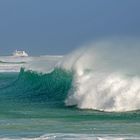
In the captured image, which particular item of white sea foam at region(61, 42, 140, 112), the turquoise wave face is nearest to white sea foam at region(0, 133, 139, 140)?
white sea foam at region(61, 42, 140, 112)

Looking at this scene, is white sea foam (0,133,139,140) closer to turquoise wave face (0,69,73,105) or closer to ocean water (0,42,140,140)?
ocean water (0,42,140,140)

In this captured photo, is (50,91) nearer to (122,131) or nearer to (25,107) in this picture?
(25,107)

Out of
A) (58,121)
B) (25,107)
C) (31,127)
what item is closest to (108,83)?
(25,107)

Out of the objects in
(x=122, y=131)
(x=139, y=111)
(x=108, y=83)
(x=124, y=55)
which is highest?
(x=124, y=55)

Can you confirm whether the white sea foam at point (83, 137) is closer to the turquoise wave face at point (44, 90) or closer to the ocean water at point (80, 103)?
the ocean water at point (80, 103)

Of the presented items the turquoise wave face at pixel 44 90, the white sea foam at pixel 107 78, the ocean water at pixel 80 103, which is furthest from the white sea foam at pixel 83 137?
the turquoise wave face at pixel 44 90

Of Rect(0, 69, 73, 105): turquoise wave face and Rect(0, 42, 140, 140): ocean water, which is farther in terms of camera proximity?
Rect(0, 69, 73, 105): turquoise wave face

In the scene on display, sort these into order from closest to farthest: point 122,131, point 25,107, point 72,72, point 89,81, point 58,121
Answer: point 122,131
point 58,121
point 25,107
point 89,81
point 72,72
